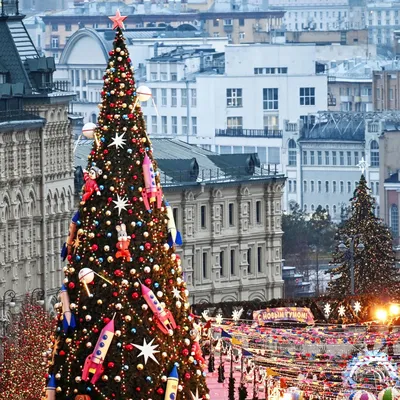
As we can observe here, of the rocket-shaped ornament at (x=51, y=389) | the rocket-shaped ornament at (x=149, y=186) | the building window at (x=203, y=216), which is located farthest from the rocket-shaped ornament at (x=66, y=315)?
the building window at (x=203, y=216)

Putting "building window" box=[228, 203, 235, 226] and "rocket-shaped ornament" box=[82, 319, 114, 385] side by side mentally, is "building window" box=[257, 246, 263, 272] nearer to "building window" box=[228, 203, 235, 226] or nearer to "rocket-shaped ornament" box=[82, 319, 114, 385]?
"building window" box=[228, 203, 235, 226]

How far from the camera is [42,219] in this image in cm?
10738

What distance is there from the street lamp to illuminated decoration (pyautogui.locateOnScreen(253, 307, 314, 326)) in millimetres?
5366

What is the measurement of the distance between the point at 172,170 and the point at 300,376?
4973cm

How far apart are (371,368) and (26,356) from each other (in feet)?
24.9

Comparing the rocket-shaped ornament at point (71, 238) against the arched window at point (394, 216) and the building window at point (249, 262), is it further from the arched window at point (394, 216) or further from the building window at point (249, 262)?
the arched window at point (394, 216)

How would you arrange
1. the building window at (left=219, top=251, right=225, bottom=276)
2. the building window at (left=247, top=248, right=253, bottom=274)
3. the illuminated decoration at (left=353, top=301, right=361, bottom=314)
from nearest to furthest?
the illuminated decoration at (left=353, top=301, right=361, bottom=314), the building window at (left=219, top=251, right=225, bottom=276), the building window at (left=247, top=248, right=253, bottom=274)

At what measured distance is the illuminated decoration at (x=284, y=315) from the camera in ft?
298

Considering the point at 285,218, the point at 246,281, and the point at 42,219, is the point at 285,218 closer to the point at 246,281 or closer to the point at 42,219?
the point at 246,281

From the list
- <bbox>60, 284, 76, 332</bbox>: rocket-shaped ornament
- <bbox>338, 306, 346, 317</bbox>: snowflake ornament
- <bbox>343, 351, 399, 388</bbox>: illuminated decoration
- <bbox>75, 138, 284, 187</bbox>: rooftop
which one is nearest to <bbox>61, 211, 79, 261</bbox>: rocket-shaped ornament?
<bbox>60, 284, 76, 332</bbox>: rocket-shaped ornament

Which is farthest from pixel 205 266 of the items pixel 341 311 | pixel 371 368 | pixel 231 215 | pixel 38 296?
pixel 371 368

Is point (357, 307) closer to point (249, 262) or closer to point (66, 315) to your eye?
point (249, 262)

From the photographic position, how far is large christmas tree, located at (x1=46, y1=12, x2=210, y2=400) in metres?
53.8

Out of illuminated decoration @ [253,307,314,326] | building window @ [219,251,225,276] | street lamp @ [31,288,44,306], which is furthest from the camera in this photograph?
building window @ [219,251,225,276]
